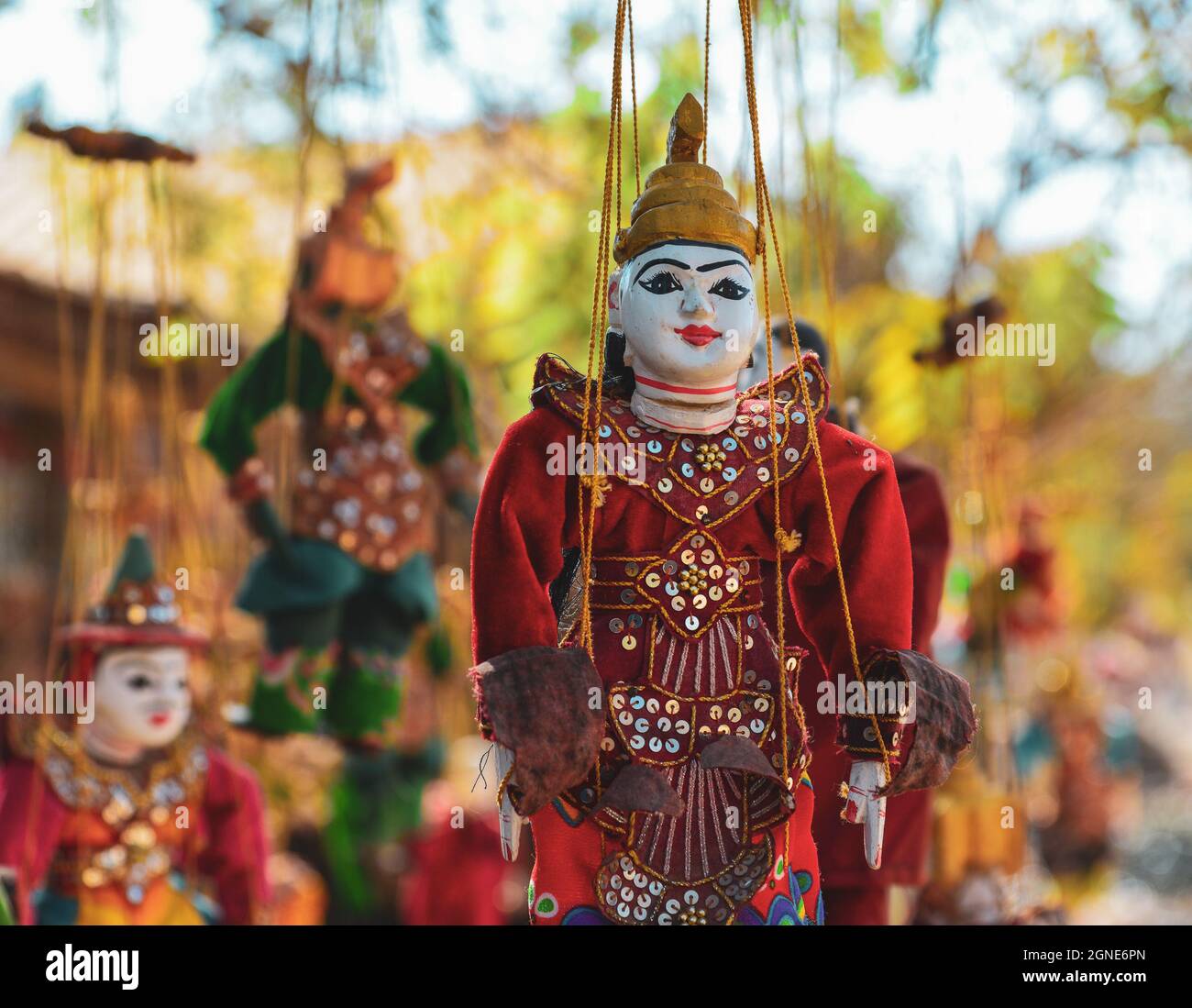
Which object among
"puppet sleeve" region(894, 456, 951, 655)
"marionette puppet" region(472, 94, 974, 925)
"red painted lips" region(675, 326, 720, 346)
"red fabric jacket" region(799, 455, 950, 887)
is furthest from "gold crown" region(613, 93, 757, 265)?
"puppet sleeve" region(894, 456, 951, 655)

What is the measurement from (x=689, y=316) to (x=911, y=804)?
50.0 inches

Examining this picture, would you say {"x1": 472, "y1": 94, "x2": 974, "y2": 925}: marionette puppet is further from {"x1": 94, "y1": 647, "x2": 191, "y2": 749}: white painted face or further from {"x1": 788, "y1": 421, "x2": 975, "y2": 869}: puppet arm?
{"x1": 94, "y1": 647, "x2": 191, "y2": 749}: white painted face

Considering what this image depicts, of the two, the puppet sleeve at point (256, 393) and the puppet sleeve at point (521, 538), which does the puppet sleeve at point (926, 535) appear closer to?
the puppet sleeve at point (521, 538)

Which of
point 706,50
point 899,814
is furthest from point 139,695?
point 706,50

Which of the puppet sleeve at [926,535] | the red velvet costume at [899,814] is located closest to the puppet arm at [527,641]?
the red velvet costume at [899,814]

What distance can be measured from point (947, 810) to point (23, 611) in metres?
4.81

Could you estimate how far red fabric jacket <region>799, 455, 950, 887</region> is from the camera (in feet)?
8.05

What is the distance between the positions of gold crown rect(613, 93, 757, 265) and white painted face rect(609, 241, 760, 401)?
2cm

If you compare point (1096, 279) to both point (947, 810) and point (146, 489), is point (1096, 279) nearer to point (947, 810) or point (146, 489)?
point (947, 810)

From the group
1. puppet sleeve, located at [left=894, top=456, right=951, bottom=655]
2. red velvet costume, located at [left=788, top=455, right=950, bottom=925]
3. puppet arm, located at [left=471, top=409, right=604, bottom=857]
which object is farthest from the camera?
puppet sleeve, located at [left=894, top=456, right=951, bottom=655]

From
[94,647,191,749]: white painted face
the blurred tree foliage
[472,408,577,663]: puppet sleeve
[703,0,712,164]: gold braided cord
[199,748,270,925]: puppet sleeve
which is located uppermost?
the blurred tree foliage

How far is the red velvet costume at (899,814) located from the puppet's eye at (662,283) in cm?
68
